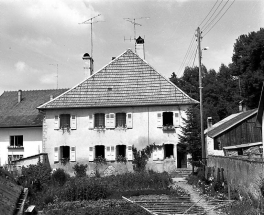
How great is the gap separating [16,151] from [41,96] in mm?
7106

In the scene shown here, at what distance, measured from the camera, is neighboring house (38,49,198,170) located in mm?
28016

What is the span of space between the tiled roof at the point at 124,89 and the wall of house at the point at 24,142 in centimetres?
397

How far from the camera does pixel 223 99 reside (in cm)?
5516

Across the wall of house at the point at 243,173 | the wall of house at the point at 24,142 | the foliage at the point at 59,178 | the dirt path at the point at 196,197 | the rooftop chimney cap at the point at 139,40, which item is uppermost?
the rooftop chimney cap at the point at 139,40

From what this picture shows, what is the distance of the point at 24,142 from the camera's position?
103 ft

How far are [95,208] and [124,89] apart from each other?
1521cm

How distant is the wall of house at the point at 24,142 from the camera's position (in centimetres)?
3131

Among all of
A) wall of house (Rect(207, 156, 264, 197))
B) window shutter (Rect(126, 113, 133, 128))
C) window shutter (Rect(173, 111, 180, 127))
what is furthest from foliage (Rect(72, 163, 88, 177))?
wall of house (Rect(207, 156, 264, 197))

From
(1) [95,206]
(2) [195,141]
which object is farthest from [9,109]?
(1) [95,206]

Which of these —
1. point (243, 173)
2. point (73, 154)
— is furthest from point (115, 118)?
point (243, 173)

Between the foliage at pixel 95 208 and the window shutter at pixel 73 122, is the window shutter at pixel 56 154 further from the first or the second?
the foliage at pixel 95 208

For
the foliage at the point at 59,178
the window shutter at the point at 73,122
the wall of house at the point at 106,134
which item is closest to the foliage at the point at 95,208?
the foliage at the point at 59,178

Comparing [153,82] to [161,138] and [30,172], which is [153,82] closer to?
[161,138]

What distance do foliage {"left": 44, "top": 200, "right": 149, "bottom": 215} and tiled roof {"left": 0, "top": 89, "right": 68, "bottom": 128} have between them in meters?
16.0
